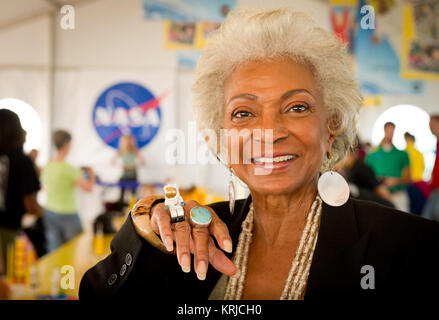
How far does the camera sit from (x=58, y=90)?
4.74 m

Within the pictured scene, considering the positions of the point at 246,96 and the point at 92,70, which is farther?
the point at 92,70

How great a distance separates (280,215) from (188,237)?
0.32 metres

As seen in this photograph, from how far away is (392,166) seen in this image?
1.17 metres

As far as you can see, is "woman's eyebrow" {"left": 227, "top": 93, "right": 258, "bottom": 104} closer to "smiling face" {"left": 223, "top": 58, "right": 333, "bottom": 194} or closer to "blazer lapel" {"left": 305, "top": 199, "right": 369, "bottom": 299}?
"smiling face" {"left": 223, "top": 58, "right": 333, "bottom": 194}

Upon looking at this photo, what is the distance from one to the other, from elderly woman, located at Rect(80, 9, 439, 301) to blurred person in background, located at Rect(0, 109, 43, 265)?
22.7 inches

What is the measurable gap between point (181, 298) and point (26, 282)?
1.23 metres

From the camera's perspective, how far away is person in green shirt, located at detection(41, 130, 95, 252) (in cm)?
215

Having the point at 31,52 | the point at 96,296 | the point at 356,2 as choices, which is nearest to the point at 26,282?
the point at 96,296

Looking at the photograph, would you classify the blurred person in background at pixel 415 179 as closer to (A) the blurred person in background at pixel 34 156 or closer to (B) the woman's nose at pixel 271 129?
(B) the woman's nose at pixel 271 129

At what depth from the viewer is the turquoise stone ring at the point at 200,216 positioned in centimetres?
76

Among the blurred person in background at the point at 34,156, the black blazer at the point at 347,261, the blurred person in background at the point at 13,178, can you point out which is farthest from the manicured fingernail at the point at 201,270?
the blurred person in background at the point at 34,156

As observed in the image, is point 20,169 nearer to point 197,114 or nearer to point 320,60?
point 197,114

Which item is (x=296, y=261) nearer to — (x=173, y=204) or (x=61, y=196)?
(x=173, y=204)

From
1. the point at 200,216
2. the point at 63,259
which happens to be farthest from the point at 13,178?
the point at 200,216
